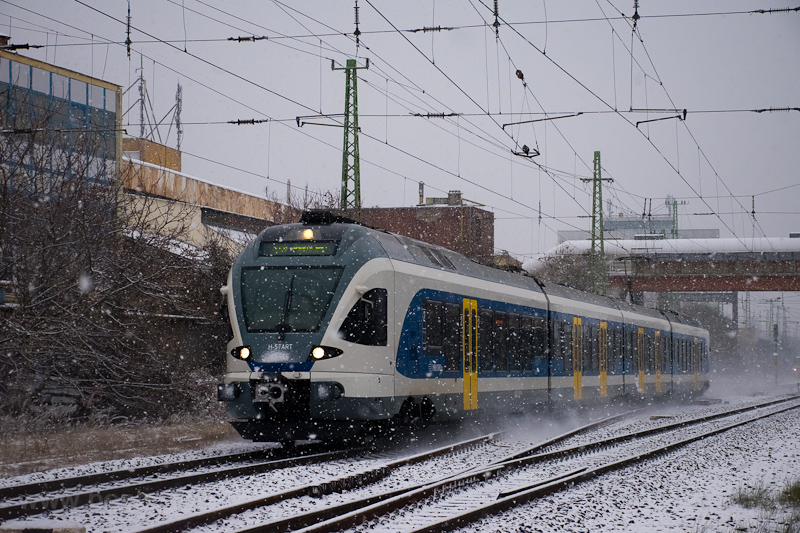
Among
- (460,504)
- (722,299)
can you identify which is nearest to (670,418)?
(460,504)

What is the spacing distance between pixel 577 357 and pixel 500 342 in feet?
17.2

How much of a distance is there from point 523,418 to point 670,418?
640cm

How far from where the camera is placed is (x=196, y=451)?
13.2 m

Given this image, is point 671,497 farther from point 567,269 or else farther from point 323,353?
point 567,269

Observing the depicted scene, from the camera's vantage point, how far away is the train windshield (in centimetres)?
1288

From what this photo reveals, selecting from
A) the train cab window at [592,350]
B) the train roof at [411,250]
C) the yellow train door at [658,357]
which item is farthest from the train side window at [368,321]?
the yellow train door at [658,357]

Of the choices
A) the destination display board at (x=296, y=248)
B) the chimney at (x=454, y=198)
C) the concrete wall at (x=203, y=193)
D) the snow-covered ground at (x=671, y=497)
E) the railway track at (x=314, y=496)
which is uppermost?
the chimney at (x=454, y=198)

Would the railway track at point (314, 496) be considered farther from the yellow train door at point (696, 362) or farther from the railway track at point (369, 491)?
the yellow train door at point (696, 362)

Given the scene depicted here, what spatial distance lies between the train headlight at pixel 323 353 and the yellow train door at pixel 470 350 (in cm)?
325

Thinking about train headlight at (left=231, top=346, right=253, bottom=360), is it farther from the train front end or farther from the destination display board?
the destination display board

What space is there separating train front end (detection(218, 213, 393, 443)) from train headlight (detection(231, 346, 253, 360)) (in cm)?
1

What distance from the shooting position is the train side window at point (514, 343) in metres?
17.3

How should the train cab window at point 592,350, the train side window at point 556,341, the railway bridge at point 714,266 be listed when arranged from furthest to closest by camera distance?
1. the railway bridge at point 714,266
2. the train cab window at point 592,350
3. the train side window at point 556,341

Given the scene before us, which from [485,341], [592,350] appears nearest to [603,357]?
[592,350]
